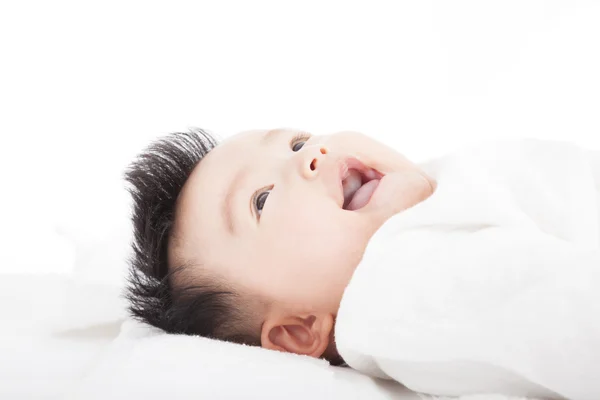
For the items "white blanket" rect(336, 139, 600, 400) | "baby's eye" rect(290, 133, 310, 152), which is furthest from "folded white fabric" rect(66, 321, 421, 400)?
"baby's eye" rect(290, 133, 310, 152)

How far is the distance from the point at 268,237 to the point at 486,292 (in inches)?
15.5

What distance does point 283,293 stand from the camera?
1130mm

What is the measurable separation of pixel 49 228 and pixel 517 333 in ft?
4.94

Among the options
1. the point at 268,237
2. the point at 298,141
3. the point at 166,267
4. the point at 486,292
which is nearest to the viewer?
the point at 486,292

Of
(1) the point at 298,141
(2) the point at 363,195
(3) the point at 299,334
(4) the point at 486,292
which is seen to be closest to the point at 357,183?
(2) the point at 363,195

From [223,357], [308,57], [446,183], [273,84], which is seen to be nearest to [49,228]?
[273,84]

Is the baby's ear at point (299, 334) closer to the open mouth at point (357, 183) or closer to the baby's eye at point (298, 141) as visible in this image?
the open mouth at point (357, 183)

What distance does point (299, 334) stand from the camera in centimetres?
116

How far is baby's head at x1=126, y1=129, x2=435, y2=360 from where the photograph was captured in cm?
113

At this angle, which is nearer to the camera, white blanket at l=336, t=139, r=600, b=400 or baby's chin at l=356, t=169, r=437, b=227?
white blanket at l=336, t=139, r=600, b=400

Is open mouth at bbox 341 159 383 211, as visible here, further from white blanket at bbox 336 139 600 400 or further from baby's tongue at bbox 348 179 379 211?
white blanket at bbox 336 139 600 400

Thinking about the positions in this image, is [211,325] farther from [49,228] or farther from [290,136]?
[49,228]

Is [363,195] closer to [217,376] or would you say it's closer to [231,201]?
[231,201]

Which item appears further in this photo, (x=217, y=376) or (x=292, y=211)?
(x=292, y=211)
